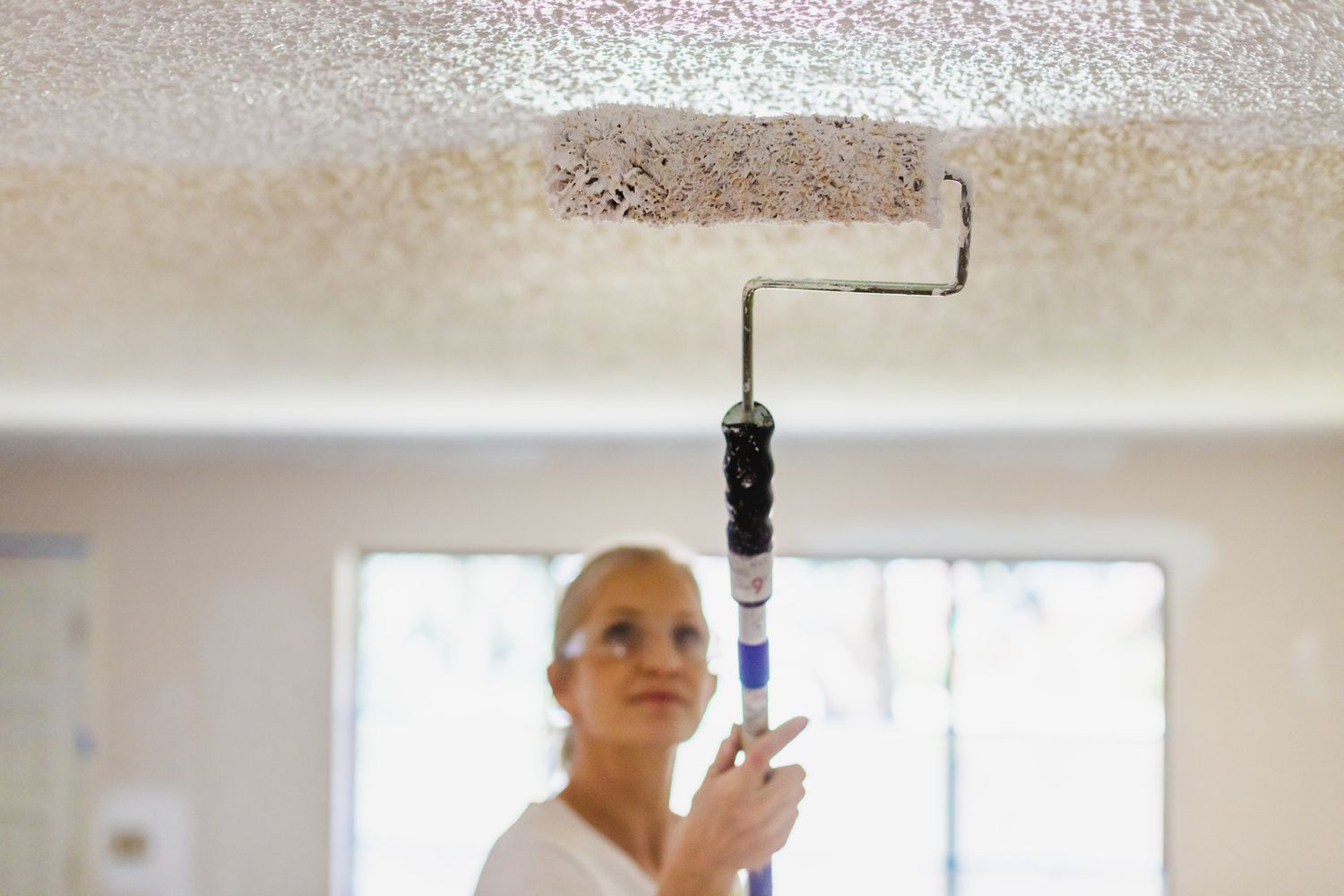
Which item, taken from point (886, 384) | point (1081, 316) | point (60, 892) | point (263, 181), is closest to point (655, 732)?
point (263, 181)

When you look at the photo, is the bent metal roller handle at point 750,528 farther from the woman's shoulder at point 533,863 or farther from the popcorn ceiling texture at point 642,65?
the woman's shoulder at point 533,863

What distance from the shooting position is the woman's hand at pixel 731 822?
1.75 feet

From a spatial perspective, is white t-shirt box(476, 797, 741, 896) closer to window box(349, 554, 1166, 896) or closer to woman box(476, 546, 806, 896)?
woman box(476, 546, 806, 896)

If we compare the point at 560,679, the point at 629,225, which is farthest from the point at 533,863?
the point at 629,225

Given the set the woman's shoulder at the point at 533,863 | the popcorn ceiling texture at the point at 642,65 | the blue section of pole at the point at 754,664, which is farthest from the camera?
the woman's shoulder at the point at 533,863

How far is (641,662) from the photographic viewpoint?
2.32 feet

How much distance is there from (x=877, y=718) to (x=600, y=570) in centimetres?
254

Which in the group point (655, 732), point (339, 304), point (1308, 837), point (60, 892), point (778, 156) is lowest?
point (60, 892)

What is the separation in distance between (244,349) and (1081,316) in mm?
902

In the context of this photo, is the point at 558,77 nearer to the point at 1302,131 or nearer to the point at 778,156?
the point at 778,156

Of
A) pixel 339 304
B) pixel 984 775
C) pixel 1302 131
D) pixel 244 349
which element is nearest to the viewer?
pixel 1302 131

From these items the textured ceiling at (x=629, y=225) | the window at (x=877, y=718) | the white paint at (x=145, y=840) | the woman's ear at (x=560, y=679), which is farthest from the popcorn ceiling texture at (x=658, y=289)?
the white paint at (x=145, y=840)

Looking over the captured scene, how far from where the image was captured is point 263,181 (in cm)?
56

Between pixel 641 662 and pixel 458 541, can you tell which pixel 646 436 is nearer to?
pixel 458 541
